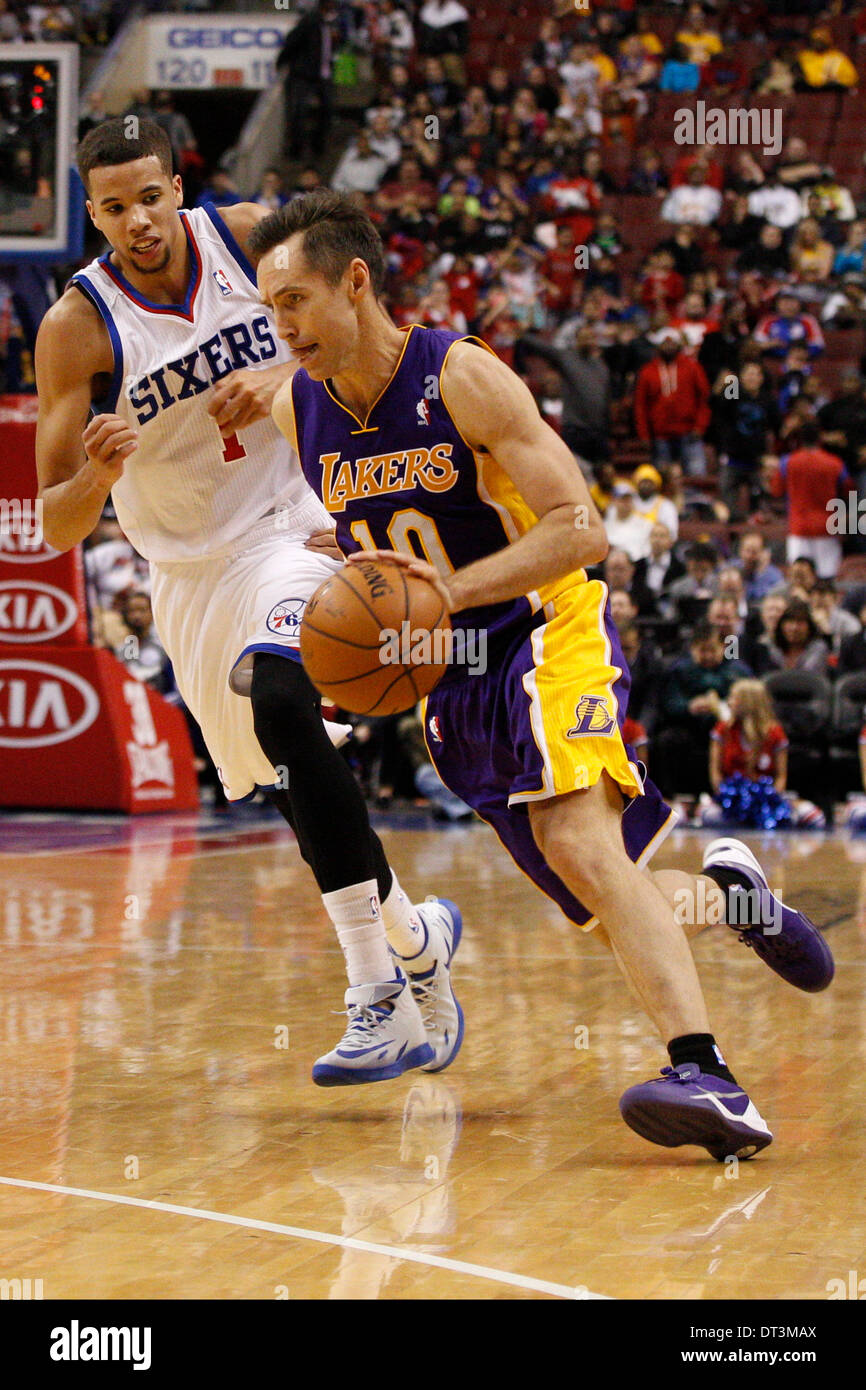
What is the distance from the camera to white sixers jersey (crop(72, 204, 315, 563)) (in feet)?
14.1

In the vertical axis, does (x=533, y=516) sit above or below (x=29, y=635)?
above

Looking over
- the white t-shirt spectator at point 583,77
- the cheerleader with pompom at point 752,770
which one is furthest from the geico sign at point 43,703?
the white t-shirt spectator at point 583,77

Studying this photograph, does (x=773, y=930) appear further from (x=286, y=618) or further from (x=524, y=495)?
(x=286, y=618)

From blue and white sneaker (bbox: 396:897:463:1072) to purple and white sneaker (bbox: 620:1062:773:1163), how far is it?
38.9 inches

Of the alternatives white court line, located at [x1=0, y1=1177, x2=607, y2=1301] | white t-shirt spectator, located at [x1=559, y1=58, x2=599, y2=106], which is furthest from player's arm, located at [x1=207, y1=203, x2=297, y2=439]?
white t-shirt spectator, located at [x1=559, y1=58, x2=599, y2=106]

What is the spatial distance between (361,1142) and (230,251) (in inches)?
92.8

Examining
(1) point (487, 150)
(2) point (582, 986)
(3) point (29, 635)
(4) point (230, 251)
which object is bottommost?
(2) point (582, 986)

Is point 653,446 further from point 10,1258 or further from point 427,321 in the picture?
point 10,1258

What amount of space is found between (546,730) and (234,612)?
112 cm

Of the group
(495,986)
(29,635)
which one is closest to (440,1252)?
(495,986)

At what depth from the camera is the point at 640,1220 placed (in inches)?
118

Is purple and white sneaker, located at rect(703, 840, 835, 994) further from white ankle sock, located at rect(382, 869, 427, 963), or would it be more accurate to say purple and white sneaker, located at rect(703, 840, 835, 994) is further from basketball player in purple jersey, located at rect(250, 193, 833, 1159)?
white ankle sock, located at rect(382, 869, 427, 963)

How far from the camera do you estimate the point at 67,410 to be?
13.7 feet

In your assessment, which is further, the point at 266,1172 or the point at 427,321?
the point at 427,321
